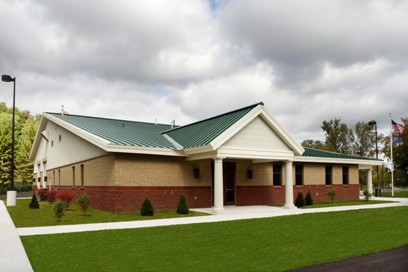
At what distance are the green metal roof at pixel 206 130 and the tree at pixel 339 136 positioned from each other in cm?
6543

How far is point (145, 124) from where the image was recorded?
30.9m

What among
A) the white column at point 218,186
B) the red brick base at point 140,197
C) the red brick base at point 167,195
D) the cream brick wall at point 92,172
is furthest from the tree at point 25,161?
the white column at point 218,186

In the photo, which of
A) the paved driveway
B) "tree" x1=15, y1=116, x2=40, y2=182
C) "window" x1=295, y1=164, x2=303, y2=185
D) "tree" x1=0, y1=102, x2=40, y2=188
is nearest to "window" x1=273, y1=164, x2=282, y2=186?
"window" x1=295, y1=164, x2=303, y2=185

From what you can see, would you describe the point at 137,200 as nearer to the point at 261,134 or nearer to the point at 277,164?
the point at 261,134

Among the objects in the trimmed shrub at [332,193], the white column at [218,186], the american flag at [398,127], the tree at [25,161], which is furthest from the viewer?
the tree at [25,161]

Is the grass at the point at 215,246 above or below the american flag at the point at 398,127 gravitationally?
below

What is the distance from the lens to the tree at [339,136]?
8440 centimetres

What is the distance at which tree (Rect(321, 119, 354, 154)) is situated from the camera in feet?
277

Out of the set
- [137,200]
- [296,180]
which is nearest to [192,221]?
[137,200]

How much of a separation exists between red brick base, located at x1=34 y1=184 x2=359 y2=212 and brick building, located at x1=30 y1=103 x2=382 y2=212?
53 mm

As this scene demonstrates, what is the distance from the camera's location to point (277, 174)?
89.9 feet

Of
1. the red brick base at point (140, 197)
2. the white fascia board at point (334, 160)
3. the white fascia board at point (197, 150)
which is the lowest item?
the red brick base at point (140, 197)

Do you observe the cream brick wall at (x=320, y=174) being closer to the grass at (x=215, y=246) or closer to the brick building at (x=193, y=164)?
the brick building at (x=193, y=164)

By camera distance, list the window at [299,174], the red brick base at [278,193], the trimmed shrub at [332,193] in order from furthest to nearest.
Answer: the window at [299,174] < the trimmed shrub at [332,193] < the red brick base at [278,193]
